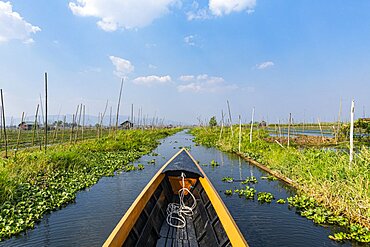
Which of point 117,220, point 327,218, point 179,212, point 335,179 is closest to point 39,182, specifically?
point 117,220

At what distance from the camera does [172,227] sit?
4.12 m

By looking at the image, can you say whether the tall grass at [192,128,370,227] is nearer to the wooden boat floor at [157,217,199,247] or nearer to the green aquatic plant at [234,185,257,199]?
the green aquatic plant at [234,185,257,199]

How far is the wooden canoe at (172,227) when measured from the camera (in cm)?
275

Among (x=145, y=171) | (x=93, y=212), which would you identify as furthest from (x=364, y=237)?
(x=145, y=171)

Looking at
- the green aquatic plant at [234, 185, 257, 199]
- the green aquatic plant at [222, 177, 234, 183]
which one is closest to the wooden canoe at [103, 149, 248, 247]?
the green aquatic plant at [234, 185, 257, 199]

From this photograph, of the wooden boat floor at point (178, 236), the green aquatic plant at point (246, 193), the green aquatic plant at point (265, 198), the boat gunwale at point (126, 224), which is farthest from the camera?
the green aquatic plant at point (246, 193)

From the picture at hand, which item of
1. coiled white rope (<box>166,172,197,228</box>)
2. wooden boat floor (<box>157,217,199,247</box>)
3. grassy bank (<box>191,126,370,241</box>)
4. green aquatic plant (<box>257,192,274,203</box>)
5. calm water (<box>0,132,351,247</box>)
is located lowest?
calm water (<box>0,132,351,247</box>)

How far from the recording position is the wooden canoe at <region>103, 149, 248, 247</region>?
2.75 metres

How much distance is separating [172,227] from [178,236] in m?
0.29

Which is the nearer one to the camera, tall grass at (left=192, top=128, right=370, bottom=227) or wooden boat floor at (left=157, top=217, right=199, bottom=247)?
wooden boat floor at (left=157, top=217, right=199, bottom=247)

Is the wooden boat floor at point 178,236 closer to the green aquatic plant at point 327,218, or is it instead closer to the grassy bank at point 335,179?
the green aquatic plant at point 327,218

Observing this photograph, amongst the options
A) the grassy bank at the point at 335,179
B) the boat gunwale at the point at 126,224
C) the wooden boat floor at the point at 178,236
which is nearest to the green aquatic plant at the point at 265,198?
the grassy bank at the point at 335,179

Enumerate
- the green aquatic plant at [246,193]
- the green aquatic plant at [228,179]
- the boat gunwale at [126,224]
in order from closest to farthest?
the boat gunwale at [126,224] < the green aquatic plant at [246,193] < the green aquatic plant at [228,179]

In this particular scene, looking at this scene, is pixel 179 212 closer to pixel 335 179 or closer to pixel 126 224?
pixel 126 224
